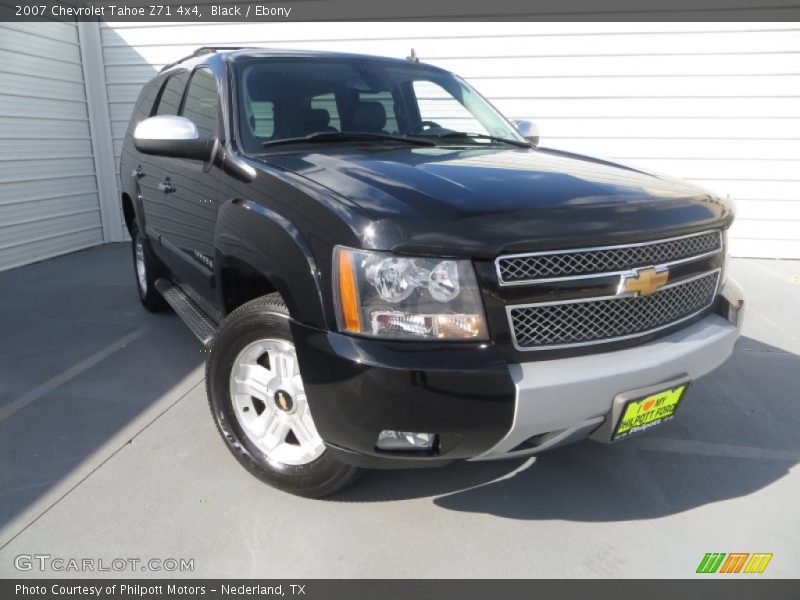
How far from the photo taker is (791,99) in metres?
7.16

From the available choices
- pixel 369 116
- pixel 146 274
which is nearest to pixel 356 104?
pixel 369 116

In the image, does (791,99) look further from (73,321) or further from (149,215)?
(73,321)

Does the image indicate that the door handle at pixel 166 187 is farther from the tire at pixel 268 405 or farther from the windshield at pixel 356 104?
the tire at pixel 268 405

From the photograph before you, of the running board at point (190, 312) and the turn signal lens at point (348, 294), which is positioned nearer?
the turn signal lens at point (348, 294)

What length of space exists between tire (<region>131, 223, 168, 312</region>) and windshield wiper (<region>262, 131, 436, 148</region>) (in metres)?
2.18

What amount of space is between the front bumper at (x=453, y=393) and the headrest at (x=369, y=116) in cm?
143

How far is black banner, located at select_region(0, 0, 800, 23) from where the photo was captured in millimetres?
7004

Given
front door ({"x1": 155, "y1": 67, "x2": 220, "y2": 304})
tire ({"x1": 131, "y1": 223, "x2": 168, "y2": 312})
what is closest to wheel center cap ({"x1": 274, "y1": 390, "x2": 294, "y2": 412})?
front door ({"x1": 155, "y1": 67, "x2": 220, "y2": 304})

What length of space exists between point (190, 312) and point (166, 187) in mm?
780

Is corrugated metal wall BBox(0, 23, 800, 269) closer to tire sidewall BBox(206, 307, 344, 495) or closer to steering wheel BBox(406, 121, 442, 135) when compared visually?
steering wheel BBox(406, 121, 442, 135)

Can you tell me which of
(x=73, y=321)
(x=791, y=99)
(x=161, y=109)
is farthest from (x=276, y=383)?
(x=791, y=99)

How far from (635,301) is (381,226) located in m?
0.97

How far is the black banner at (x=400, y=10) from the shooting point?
23.0ft
